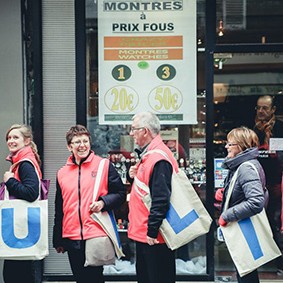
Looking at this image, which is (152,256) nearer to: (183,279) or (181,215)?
(181,215)

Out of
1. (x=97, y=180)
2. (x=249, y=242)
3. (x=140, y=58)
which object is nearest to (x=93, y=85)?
(x=140, y=58)

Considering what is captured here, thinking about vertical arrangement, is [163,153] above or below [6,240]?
above

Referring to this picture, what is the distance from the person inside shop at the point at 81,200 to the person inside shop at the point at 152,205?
23 centimetres

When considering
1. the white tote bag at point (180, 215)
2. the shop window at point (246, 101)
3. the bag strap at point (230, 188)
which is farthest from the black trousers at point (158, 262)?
the shop window at point (246, 101)

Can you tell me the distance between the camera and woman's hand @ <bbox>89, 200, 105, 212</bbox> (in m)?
5.00

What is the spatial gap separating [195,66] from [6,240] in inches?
113

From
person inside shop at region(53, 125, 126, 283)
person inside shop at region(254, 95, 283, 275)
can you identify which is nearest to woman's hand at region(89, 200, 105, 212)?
person inside shop at region(53, 125, 126, 283)

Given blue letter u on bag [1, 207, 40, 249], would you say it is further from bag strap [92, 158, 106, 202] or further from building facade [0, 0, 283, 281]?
building facade [0, 0, 283, 281]

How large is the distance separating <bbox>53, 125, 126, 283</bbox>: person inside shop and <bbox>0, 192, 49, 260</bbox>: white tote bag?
0.66 feet

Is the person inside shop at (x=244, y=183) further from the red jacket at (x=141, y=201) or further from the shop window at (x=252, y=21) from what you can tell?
the shop window at (x=252, y=21)

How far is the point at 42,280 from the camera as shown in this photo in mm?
6523

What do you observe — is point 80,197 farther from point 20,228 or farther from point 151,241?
point 151,241

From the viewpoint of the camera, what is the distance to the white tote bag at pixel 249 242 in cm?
490

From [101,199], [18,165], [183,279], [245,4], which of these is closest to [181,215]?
[101,199]
